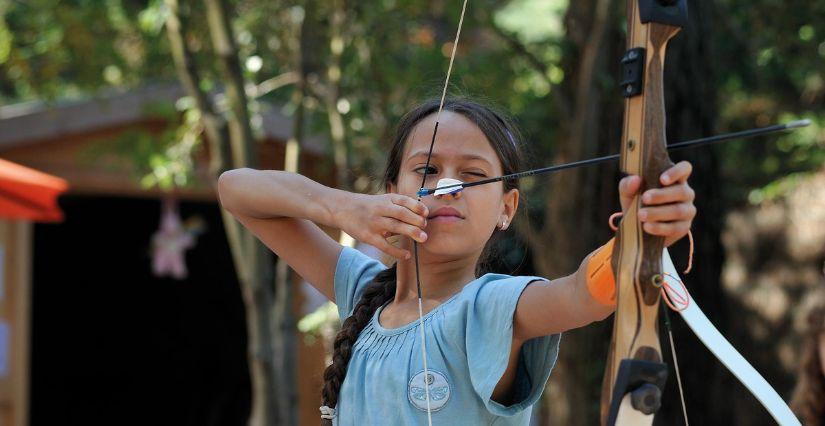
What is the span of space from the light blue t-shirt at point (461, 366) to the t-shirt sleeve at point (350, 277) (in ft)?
1.10

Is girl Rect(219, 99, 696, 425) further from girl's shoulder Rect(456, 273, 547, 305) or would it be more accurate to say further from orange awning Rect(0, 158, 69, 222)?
orange awning Rect(0, 158, 69, 222)

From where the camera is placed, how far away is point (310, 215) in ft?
6.75

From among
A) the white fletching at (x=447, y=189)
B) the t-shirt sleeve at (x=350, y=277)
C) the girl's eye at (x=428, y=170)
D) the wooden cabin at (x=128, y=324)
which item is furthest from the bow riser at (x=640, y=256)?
the wooden cabin at (x=128, y=324)

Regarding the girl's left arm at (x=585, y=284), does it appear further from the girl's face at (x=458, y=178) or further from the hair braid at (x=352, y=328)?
the hair braid at (x=352, y=328)

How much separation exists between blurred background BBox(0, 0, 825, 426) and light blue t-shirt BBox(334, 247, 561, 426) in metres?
0.60

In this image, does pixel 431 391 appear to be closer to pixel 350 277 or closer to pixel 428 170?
pixel 428 170

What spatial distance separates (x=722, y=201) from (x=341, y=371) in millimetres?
3502

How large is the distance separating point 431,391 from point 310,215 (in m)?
0.43

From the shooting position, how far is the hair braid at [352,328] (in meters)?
2.06

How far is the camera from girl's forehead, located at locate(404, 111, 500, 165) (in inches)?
79.0

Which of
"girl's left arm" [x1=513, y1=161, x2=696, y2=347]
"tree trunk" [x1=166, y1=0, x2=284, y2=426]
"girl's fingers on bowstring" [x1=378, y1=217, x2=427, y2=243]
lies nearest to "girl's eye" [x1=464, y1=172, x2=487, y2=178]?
"girl's fingers on bowstring" [x1=378, y1=217, x2=427, y2=243]

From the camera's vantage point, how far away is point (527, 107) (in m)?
6.84

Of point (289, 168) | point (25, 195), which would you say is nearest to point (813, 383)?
point (289, 168)

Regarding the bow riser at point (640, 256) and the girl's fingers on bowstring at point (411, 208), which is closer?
the bow riser at point (640, 256)
